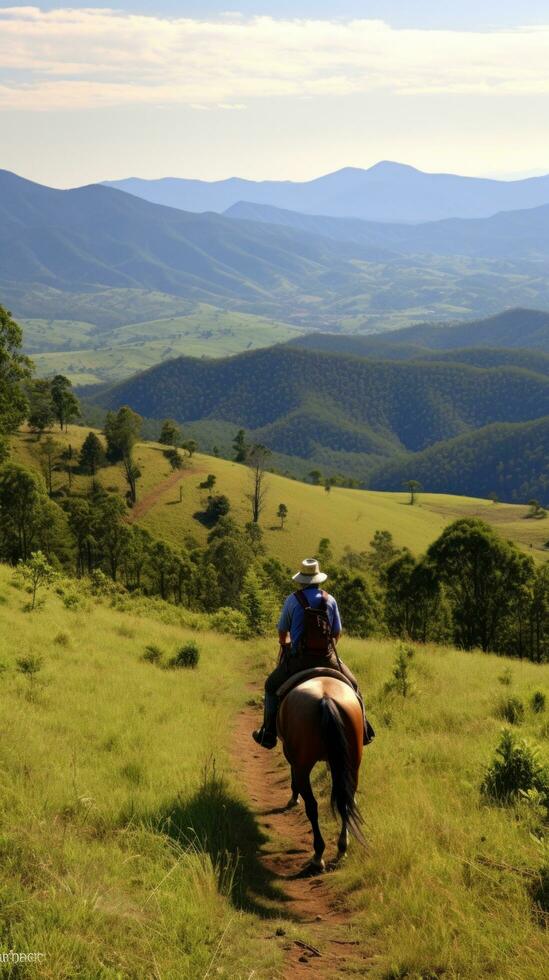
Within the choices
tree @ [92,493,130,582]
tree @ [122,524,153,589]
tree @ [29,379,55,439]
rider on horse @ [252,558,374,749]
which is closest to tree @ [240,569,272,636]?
rider on horse @ [252,558,374,749]

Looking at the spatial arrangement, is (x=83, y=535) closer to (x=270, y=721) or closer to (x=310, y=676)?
(x=270, y=721)

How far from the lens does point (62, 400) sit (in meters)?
128

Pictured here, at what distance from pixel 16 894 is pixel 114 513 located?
8916cm

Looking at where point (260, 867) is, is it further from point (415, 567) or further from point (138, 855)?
point (415, 567)

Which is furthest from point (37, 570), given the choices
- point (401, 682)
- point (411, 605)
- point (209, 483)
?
point (209, 483)

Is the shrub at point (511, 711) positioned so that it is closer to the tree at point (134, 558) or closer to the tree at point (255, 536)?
the tree at point (134, 558)

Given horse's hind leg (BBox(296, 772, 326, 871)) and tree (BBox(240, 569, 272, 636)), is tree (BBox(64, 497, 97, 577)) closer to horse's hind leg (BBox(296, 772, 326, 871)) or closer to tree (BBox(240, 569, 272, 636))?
tree (BBox(240, 569, 272, 636))

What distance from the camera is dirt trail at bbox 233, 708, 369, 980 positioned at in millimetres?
6805

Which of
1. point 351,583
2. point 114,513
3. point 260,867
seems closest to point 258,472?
point 114,513

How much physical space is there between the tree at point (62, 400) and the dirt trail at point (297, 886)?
392 ft

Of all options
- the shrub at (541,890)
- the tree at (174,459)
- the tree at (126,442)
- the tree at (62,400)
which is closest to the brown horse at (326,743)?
the shrub at (541,890)

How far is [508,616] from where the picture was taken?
57.1m

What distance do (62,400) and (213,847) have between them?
127583 millimetres

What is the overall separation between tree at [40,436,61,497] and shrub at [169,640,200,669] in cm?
10991
